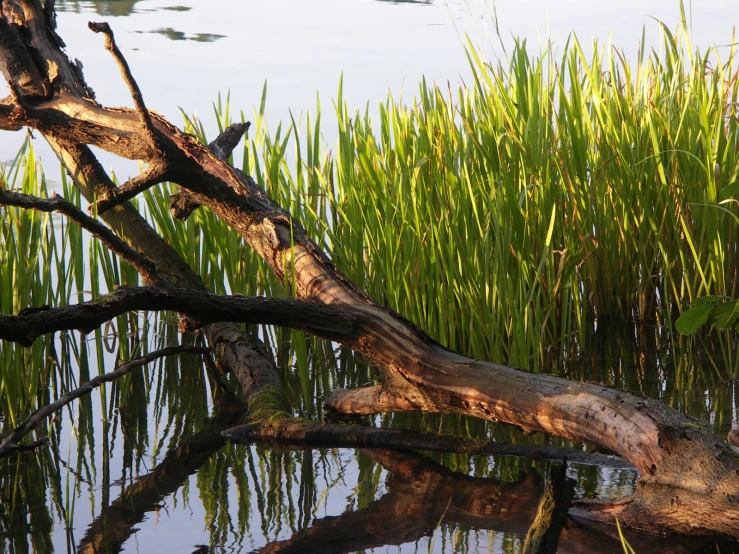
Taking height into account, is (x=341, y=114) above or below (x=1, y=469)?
above

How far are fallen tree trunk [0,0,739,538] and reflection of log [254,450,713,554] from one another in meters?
0.09

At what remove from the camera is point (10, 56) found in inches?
92.0

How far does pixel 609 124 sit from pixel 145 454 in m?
1.79

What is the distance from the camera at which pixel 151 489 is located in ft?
5.27

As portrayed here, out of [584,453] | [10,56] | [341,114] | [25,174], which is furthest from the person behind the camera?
[341,114]

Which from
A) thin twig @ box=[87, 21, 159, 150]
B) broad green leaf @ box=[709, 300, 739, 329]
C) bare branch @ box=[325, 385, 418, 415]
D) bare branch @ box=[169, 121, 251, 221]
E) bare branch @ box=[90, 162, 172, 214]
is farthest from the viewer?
bare branch @ box=[169, 121, 251, 221]

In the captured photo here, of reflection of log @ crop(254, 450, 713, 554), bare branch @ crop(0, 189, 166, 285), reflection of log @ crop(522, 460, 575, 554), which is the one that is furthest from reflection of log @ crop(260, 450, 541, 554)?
bare branch @ crop(0, 189, 166, 285)

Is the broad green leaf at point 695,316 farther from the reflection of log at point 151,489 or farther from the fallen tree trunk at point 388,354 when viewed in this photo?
the reflection of log at point 151,489

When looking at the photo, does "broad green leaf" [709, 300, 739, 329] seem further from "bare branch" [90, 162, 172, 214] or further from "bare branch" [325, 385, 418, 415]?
"bare branch" [90, 162, 172, 214]

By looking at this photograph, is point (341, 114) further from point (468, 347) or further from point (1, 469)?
point (1, 469)

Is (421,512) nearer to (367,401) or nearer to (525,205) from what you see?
(367,401)

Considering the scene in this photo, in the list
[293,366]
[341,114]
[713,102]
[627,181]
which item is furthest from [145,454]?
[713,102]

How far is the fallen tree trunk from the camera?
131 cm

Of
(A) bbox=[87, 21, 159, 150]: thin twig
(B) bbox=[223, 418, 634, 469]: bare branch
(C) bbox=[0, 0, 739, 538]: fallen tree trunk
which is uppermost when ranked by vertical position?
(A) bbox=[87, 21, 159, 150]: thin twig
